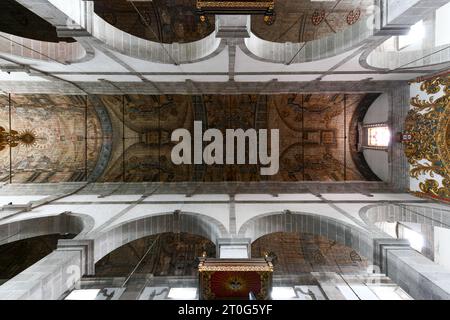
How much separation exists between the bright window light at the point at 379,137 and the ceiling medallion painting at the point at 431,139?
3.57ft

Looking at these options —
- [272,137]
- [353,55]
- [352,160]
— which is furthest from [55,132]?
[352,160]

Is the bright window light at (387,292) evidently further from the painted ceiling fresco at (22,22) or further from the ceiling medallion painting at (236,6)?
the painted ceiling fresco at (22,22)

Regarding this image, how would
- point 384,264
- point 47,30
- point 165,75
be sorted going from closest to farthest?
point 384,264
point 165,75
point 47,30

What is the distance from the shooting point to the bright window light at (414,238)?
9.38m

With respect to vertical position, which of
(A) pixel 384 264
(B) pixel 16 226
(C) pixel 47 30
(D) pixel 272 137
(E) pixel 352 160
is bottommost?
(A) pixel 384 264

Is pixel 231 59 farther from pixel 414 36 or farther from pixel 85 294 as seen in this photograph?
pixel 85 294

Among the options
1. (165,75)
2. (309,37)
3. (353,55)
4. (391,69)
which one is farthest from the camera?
(309,37)

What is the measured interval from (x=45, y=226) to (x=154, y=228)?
2899 mm

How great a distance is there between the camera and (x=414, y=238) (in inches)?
384

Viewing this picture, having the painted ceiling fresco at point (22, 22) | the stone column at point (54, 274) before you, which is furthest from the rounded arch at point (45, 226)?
the painted ceiling fresco at point (22, 22)

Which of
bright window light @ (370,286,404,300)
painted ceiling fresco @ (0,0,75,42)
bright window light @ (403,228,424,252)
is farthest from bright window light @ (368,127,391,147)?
painted ceiling fresco @ (0,0,75,42)

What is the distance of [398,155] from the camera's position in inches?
390
